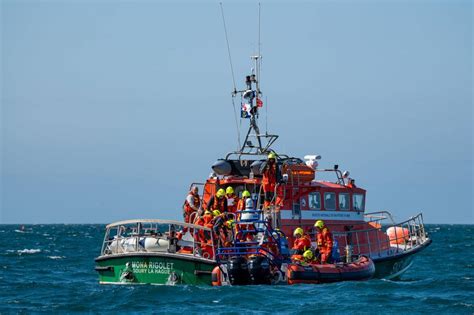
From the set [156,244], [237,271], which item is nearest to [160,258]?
[156,244]

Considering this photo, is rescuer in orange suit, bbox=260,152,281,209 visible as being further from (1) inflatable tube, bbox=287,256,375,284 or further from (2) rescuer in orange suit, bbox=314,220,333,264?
(1) inflatable tube, bbox=287,256,375,284

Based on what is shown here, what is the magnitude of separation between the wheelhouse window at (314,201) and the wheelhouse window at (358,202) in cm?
135

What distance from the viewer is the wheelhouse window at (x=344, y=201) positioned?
2506 centimetres

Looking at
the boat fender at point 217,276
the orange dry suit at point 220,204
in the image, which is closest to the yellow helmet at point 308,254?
the boat fender at point 217,276

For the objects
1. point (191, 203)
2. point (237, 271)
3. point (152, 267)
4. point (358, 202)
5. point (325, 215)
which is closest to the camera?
point (237, 271)

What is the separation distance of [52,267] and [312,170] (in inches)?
518

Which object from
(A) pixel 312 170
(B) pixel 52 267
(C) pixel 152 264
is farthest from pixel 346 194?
(B) pixel 52 267

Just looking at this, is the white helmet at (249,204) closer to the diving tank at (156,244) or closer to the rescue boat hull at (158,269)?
the rescue boat hull at (158,269)

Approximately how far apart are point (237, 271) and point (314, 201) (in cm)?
423

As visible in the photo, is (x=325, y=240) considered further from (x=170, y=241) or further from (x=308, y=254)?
(x=170, y=241)

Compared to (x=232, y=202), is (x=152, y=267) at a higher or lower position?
lower

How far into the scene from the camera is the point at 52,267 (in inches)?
1336

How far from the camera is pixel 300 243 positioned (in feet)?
73.5

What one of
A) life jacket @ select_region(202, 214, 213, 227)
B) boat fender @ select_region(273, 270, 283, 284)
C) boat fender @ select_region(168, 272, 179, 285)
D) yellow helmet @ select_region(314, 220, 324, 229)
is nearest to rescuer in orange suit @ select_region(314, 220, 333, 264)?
yellow helmet @ select_region(314, 220, 324, 229)
